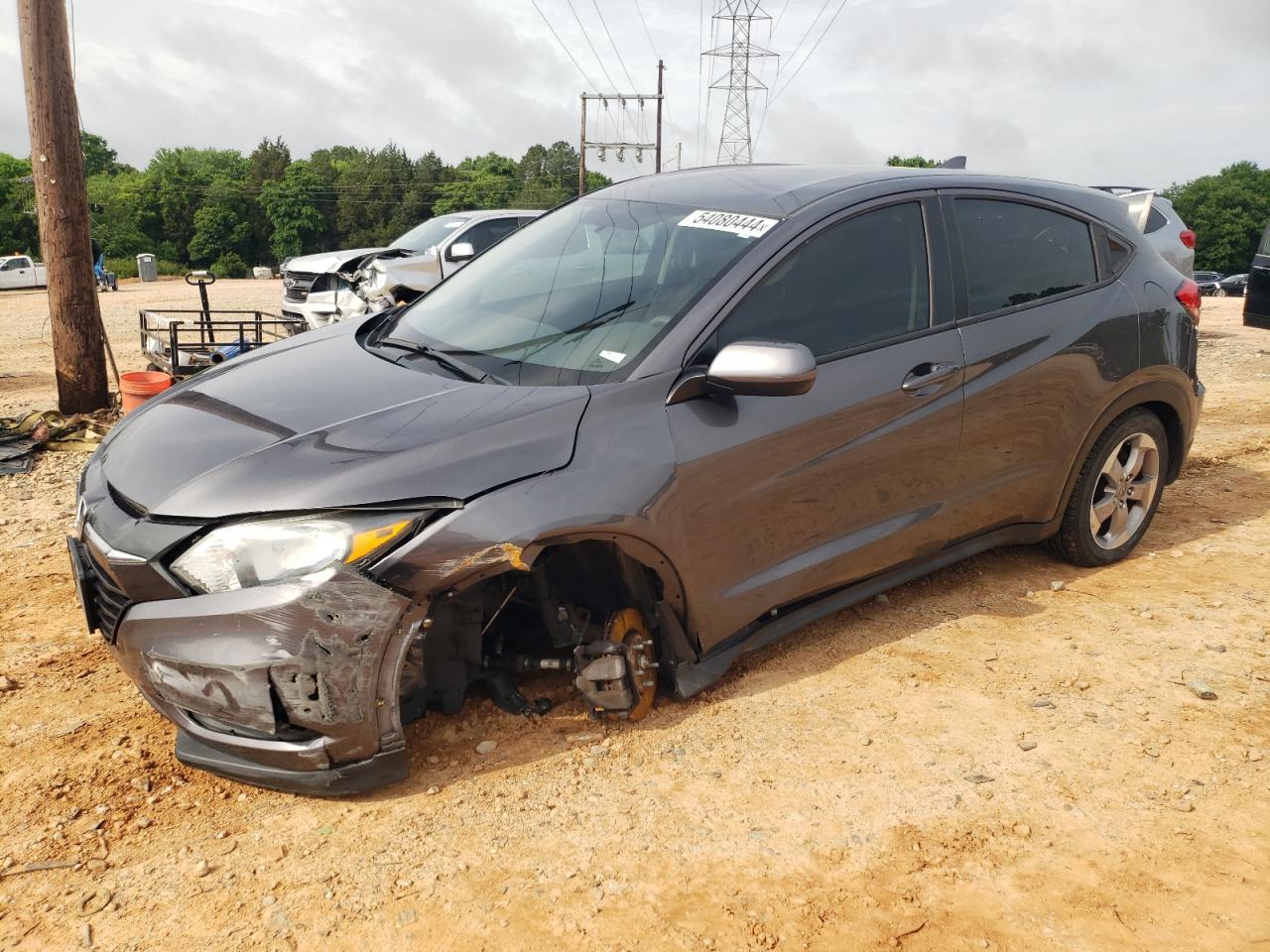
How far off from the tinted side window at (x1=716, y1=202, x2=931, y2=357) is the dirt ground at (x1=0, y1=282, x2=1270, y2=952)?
1.21 metres

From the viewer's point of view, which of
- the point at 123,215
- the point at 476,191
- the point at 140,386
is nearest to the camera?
the point at 140,386

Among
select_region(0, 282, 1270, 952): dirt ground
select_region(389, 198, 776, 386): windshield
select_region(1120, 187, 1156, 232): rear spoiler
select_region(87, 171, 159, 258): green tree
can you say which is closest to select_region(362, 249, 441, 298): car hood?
select_region(1120, 187, 1156, 232): rear spoiler

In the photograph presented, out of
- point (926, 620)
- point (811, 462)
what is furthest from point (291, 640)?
point (926, 620)

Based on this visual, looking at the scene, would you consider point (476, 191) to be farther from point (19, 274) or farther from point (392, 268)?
point (392, 268)

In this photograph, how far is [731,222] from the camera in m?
3.43

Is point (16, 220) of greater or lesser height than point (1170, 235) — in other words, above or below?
above

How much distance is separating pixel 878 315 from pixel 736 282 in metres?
0.63

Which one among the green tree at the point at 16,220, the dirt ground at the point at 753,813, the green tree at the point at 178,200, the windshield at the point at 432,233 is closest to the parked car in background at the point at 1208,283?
the windshield at the point at 432,233

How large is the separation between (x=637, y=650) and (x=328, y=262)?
1116 centimetres

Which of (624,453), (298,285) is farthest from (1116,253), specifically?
(298,285)

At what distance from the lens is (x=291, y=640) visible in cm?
248

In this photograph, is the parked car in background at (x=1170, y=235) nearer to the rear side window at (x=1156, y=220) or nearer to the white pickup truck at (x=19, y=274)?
the rear side window at (x=1156, y=220)

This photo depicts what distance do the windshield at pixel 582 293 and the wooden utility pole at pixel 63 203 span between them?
5237 mm

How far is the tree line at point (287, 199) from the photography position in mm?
71938
